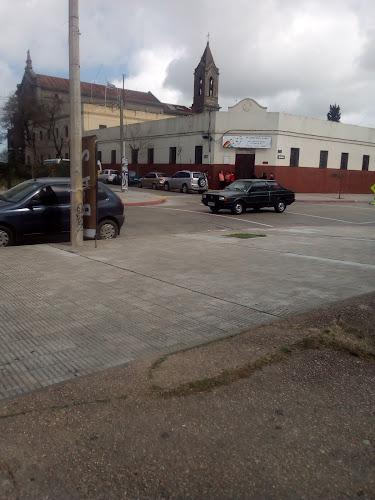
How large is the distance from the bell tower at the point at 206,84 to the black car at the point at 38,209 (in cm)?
6931

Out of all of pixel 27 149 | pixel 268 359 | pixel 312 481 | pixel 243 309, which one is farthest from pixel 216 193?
pixel 27 149

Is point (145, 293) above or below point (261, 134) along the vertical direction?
below

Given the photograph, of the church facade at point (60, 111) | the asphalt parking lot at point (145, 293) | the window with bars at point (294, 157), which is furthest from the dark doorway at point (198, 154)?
the asphalt parking lot at point (145, 293)

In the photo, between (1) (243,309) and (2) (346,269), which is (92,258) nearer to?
(1) (243,309)

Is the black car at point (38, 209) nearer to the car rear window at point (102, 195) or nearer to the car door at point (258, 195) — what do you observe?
the car rear window at point (102, 195)

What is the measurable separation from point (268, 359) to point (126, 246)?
6.69 m

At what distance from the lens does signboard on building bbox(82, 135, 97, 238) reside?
378 inches

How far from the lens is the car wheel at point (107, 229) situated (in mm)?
11438

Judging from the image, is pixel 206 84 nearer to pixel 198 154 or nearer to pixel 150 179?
pixel 198 154

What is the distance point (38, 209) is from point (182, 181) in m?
24.6

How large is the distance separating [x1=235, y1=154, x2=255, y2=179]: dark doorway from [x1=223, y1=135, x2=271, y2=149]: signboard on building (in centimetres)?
93

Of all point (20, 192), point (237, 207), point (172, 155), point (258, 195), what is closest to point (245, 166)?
point (172, 155)

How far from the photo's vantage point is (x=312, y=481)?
8.54 feet

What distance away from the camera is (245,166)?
123 feet
